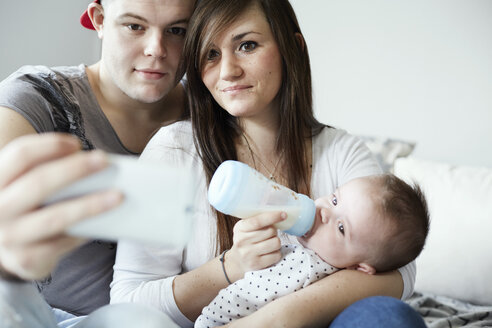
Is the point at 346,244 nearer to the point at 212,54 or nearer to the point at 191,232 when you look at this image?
the point at 191,232

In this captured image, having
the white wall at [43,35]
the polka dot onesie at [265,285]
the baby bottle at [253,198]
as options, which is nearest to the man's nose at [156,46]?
the baby bottle at [253,198]

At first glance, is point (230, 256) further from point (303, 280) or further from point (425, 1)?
point (425, 1)

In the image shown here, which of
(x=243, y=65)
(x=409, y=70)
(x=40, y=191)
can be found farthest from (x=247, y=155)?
(x=409, y=70)

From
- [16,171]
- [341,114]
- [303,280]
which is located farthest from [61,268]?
[341,114]

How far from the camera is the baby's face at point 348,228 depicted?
1.09m

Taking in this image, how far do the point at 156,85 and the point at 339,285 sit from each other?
79 cm

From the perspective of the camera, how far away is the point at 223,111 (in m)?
1.51

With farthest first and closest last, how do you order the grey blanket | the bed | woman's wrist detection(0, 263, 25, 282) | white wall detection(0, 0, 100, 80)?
white wall detection(0, 0, 100, 80) < the bed < the grey blanket < woman's wrist detection(0, 263, 25, 282)

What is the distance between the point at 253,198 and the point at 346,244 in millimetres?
297

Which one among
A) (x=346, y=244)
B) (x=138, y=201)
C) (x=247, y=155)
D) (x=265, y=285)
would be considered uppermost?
(x=138, y=201)

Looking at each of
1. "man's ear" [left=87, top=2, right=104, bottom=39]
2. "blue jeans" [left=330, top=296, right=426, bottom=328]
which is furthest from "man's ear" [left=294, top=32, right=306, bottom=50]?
"blue jeans" [left=330, top=296, right=426, bottom=328]

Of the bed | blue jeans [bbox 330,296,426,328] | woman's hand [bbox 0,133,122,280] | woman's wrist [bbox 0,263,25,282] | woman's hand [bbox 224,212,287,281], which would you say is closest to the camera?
woman's hand [bbox 0,133,122,280]

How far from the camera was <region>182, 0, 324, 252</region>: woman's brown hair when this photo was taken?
1299 mm

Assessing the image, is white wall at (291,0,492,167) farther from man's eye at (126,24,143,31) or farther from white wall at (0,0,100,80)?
man's eye at (126,24,143,31)
